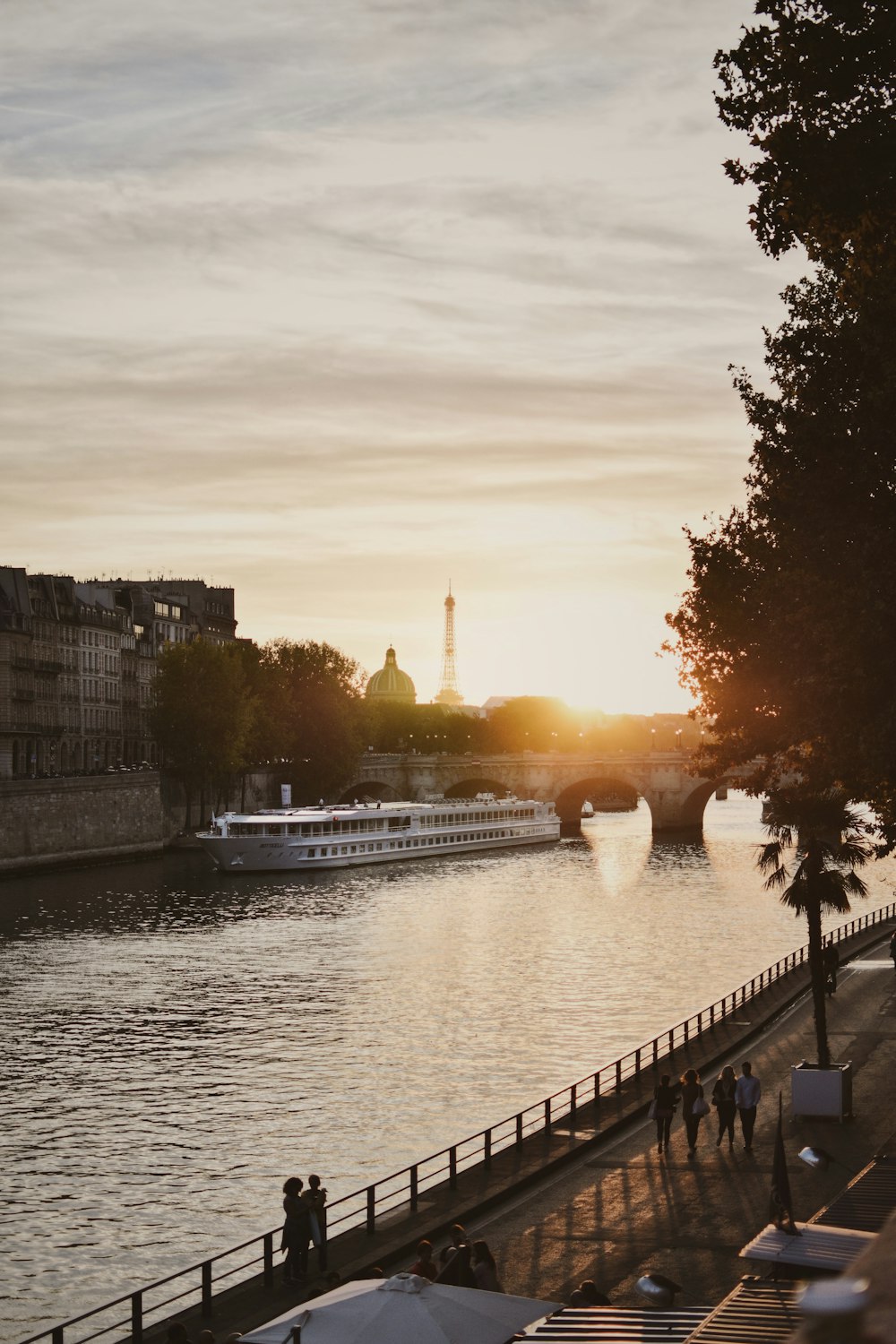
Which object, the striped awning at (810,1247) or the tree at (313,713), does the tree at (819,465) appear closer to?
the striped awning at (810,1247)

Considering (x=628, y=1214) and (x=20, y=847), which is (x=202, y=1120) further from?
(x=20, y=847)

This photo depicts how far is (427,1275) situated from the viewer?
17.7 m

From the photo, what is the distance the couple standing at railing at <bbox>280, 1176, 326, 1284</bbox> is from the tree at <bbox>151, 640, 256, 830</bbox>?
96325 millimetres

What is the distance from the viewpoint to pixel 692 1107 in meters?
28.1

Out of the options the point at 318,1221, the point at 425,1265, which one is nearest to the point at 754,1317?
the point at 425,1265

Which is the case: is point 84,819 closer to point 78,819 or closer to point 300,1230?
point 78,819

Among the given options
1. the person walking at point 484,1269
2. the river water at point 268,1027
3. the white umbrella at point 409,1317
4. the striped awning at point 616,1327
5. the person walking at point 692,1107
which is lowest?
the river water at point 268,1027

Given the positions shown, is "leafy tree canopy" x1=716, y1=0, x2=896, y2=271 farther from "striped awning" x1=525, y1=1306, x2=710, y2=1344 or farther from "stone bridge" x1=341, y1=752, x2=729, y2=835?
"stone bridge" x1=341, y1=752, x2=729, y2=835

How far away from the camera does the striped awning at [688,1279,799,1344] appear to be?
38.9 ft

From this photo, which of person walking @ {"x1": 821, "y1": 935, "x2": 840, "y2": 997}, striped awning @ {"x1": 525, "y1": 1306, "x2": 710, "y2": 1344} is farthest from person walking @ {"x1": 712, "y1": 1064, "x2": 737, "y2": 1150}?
person walking @ {"x1": 821, "y1": 935, "x2": 840, "y2": 997}

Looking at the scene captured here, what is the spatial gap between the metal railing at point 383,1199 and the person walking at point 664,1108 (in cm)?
116

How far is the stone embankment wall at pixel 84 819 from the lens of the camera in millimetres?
87938

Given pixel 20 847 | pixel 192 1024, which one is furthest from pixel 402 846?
pixel 192 1024

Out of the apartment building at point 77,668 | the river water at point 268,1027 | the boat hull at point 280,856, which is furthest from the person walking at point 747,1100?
the apartment building at point 77,668
